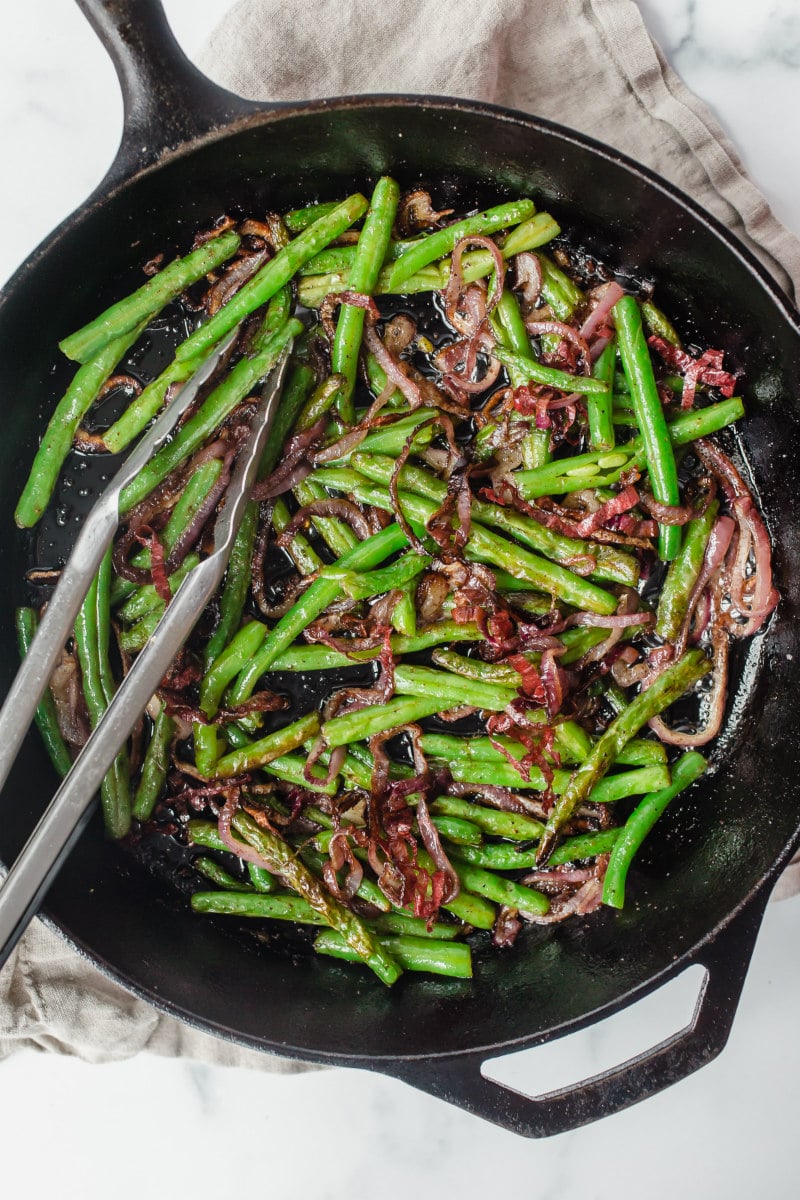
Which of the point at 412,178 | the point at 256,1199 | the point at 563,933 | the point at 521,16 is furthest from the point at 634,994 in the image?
the point at 521,16

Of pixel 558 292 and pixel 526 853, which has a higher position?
pixel 558 292

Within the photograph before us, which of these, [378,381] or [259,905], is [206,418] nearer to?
[378,381]

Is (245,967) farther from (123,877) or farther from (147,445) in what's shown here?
(147,445)

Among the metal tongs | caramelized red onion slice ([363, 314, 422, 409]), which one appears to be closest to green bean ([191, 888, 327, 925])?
the metal tongs

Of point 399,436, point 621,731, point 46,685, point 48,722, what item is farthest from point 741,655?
point 48,722

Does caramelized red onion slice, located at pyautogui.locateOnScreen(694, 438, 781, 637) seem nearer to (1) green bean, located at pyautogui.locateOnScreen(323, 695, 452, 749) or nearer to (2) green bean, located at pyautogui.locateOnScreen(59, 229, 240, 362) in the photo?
(1) green bean, located at pyautogui.locateOnScreen(323, 695, 452, 749)

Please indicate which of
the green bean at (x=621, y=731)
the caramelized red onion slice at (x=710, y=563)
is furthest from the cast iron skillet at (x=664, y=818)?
the green bean at (x=621, y=731)
